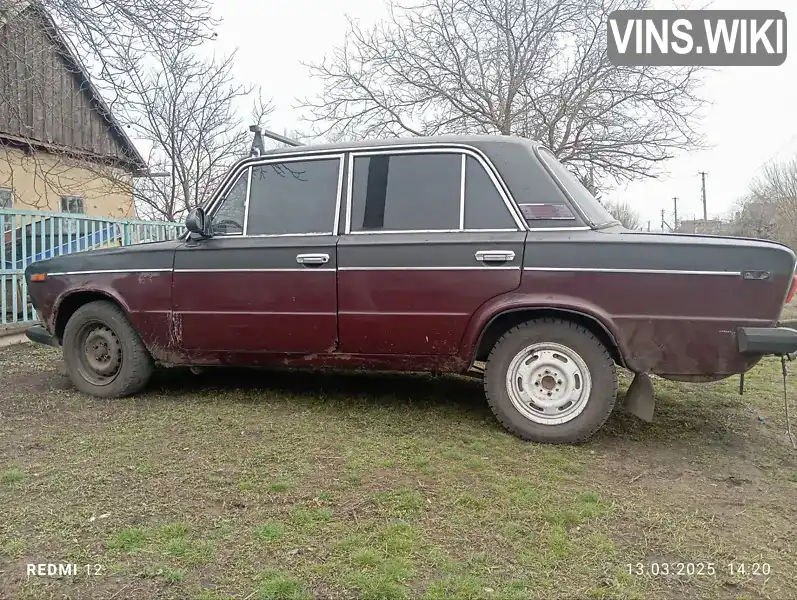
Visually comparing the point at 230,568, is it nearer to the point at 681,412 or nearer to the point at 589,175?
the point at 681,412

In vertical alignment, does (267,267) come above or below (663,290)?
above

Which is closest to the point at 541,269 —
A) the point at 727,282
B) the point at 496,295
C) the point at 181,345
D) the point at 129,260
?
the point at 496,295

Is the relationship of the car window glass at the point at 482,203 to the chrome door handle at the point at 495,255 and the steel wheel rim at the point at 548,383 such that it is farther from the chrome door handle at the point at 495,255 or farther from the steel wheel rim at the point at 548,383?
the steel wheel rim at the point at 548,383

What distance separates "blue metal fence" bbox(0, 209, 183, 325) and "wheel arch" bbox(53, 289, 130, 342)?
215 cm

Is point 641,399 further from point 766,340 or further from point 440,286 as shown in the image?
point 440,286

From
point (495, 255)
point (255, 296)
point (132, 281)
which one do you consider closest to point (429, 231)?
point (495, 255)

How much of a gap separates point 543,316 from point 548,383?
0.42 m

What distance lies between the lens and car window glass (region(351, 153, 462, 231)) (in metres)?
3.84

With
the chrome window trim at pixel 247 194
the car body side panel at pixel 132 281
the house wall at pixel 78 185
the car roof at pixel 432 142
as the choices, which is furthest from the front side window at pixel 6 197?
the car roof at pixel 432 142

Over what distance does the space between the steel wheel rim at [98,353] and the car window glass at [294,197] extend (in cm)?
151

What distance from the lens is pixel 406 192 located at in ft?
13.0

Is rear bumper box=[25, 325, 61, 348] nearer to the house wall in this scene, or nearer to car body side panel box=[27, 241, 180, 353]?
car body side panel box=[27, 241, 180, 353]

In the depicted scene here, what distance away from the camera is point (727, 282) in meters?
3.21
